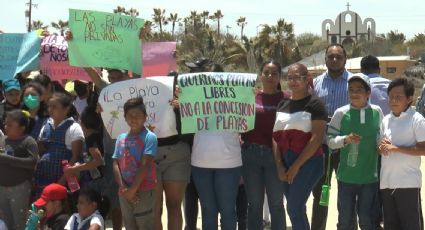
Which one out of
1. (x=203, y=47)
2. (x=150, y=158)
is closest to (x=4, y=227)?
(x=150, y=158)

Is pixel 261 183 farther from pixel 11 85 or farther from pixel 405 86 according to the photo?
pixel 11 85

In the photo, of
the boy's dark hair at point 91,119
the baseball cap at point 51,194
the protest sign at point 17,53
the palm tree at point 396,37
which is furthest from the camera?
the palm tree at point 396,37

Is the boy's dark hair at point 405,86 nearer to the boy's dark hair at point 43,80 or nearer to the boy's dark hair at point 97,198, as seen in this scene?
the boy's dark hair at point 97,198

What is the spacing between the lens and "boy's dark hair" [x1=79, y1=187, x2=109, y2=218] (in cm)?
625

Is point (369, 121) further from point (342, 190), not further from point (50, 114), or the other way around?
point (50, 114)

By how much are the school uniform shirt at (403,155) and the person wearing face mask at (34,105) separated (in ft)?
11.8

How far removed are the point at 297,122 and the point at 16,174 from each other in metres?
2.84

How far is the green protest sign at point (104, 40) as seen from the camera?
6996 mm

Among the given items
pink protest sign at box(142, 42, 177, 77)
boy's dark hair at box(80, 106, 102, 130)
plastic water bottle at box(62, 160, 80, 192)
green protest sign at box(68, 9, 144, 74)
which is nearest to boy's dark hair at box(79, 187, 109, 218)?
plastic water bottle at box(62, 160, 80, 192)

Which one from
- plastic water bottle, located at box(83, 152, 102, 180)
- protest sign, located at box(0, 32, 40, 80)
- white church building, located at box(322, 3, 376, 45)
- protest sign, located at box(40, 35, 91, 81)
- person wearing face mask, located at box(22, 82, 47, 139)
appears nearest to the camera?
plastic water bottle, located at box(83, 152, 102, 180)

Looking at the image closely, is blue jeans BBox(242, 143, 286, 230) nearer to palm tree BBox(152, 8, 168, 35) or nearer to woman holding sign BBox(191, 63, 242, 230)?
woman holding sign BBox(191, 63, 242, 230)

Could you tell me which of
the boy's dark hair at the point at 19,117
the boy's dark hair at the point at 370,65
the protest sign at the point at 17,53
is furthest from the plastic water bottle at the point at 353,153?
the protest sign at the point at 17,53

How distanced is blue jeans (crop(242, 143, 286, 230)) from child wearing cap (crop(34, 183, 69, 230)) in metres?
1.80

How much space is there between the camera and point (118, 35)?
709cm
